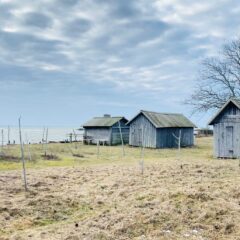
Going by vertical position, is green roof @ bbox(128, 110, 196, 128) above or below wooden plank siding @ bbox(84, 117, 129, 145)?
above

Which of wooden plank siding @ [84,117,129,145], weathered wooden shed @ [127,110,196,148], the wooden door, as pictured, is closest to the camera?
the wooden door

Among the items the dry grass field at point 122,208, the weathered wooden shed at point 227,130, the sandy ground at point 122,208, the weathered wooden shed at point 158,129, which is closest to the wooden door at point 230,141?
the weathered wooden shed at point 227,130

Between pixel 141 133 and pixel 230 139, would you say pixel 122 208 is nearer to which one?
pixel 230 139

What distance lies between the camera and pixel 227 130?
1330 inches

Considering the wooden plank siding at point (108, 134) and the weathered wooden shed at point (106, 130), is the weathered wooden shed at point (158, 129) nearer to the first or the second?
the weathered wooden shed at point (106, 130)

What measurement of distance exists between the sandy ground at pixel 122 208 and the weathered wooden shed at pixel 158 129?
3003 centimetres

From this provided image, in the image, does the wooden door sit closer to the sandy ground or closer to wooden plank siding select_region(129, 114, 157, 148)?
wooden plank siding select_region(129, 114, 157, 148)

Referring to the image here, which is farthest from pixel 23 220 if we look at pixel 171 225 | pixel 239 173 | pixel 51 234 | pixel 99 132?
pixel 99 132

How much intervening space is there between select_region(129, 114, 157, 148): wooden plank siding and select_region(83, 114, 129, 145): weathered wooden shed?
7.89ft

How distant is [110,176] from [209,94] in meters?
32.2

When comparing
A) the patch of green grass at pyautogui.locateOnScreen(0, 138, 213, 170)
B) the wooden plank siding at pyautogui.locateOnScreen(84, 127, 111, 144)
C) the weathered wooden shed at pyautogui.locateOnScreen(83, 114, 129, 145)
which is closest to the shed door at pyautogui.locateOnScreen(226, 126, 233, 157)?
the patch of green grass at pyautogui.locateOnScreen(0, 138, 213, 170)

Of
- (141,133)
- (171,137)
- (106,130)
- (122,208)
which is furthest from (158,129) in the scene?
(122,208)

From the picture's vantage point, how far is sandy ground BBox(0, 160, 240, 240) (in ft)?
32.6

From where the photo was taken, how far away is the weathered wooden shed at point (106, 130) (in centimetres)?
5497
